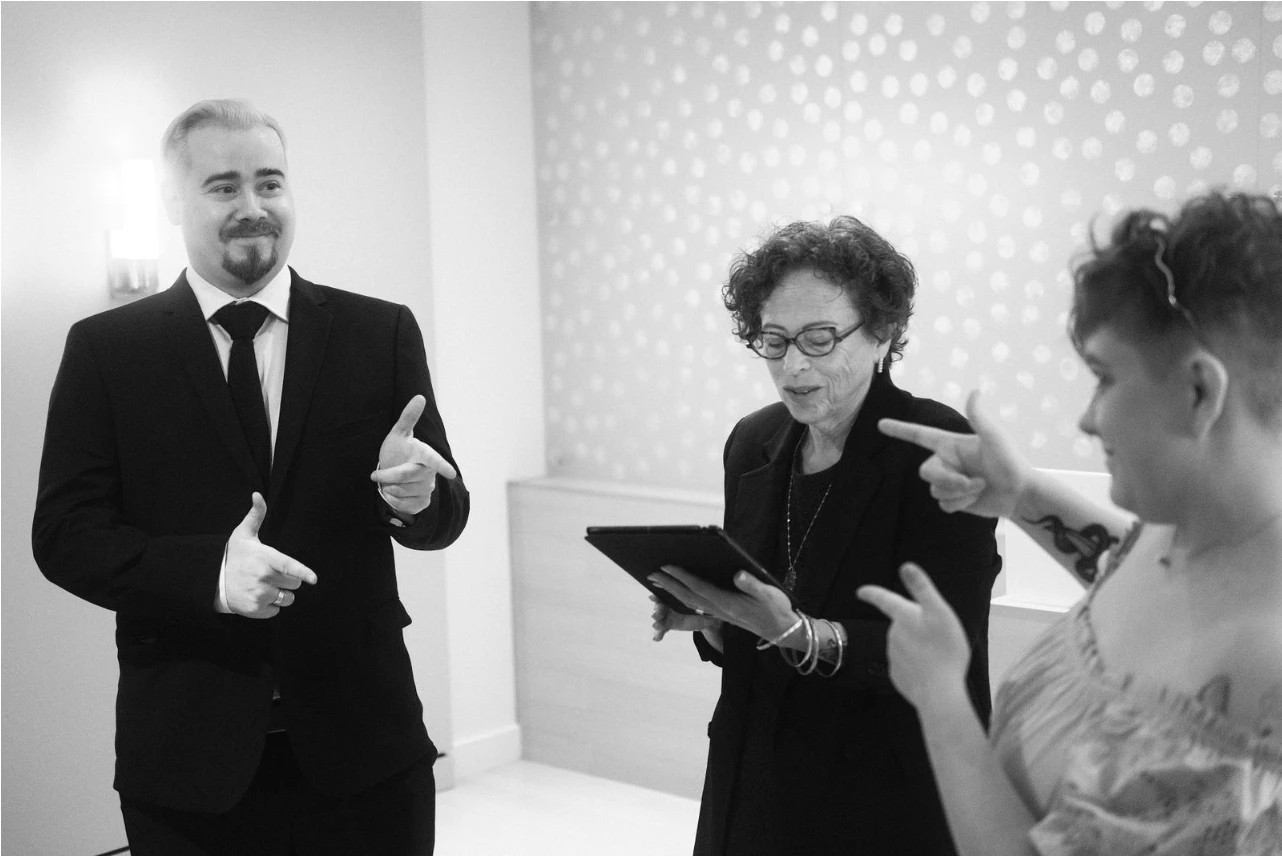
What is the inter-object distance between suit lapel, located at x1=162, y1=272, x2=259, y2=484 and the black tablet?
0.69 meters

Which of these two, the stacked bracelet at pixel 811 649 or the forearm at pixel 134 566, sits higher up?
the forearm at pixel 134 566

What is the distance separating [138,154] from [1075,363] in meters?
2.86

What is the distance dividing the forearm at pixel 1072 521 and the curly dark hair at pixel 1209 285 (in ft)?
1.43

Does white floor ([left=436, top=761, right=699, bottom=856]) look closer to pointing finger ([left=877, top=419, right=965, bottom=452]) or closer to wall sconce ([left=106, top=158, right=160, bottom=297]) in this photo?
wall sconce ([left=106, top=158, right=160, bottom=297])

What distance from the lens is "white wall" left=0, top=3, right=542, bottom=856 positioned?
3.77m

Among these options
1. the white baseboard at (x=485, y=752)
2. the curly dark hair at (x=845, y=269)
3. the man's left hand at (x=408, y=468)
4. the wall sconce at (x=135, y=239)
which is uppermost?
the wall sconce at (x=135, y=239)

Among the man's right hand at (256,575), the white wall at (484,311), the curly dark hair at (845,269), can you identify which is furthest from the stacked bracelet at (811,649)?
the white wall at (484,311)

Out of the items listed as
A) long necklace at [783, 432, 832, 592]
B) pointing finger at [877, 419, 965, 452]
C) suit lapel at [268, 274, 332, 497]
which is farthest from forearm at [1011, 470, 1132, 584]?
suit lapel at [268, 274, 332, 497]

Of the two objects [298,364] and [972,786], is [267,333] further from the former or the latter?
[972,786]

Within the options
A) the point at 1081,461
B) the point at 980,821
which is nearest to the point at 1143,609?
the point at 980,821

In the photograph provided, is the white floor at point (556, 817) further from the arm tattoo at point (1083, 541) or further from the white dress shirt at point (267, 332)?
the arm tattoo at point (1083, 541)

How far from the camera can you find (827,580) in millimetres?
2090

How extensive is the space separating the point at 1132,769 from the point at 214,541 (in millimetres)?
1548

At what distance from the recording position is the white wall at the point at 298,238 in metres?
3.77
